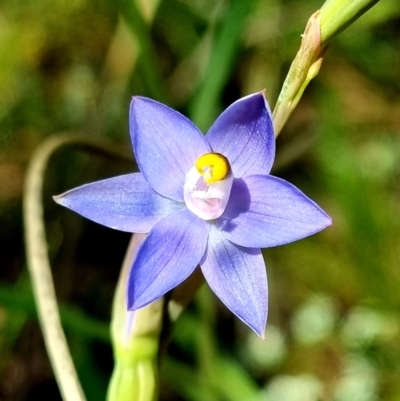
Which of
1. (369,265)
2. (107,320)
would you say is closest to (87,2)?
(107,320)

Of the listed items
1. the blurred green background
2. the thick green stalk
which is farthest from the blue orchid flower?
the blurred green background

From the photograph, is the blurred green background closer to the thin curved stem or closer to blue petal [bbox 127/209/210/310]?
the thin curved stem

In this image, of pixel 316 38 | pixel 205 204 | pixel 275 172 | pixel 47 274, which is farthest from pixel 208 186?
pixel 275 172

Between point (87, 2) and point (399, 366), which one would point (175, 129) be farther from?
point (87, 2)

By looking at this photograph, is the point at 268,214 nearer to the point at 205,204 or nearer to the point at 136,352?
the point at 205,204

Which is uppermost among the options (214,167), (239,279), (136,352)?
(214,167)

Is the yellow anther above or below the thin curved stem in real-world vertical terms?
above

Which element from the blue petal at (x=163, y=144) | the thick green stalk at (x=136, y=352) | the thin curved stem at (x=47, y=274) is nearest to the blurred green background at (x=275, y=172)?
the thin curved stem at (x=47, y=274)

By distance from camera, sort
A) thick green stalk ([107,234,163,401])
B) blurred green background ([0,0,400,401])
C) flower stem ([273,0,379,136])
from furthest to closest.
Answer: blurred green background ([0,0,400,401]), thick green stalk ([107,234,163,401]), flower stem ([273,0,379,136])
